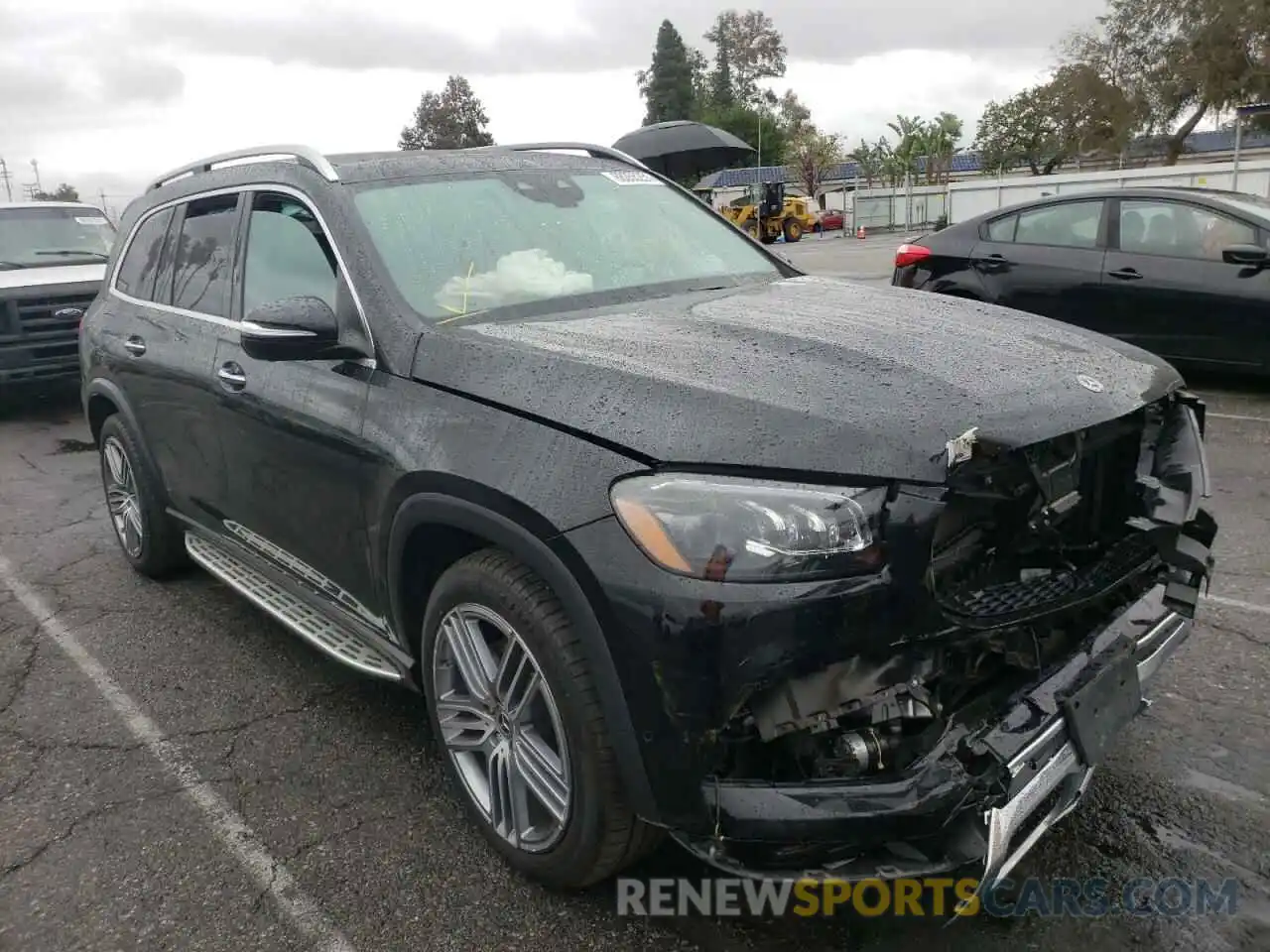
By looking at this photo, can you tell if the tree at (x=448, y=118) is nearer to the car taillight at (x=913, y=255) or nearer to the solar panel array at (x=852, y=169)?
the solar panel array at (x=852, y=169)

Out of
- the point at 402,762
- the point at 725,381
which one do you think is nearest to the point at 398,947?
the point at 402,762

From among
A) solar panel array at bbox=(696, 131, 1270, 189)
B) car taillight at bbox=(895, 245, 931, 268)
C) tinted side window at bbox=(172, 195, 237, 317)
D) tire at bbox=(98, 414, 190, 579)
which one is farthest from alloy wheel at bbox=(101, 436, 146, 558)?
solar panel array at bbox=(696, 131, 1270, 189)

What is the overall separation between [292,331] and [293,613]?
1.17 m

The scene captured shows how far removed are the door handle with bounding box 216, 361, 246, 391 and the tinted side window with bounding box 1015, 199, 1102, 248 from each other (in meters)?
6.49

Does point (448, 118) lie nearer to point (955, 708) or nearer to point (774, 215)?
point (774, 215)

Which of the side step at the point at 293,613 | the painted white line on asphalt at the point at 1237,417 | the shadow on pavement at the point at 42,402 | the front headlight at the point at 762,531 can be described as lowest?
the shadow on pavement at the point at 42,402

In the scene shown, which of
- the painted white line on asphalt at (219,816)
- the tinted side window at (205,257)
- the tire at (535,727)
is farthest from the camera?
the tinted side window at (205,257)

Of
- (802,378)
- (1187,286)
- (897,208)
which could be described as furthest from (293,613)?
(897,208)

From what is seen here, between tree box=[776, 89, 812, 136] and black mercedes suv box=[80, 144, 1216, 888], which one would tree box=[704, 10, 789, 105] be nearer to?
tree box=[776, 89, 812, 136]

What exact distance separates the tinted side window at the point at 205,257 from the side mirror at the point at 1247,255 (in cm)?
640

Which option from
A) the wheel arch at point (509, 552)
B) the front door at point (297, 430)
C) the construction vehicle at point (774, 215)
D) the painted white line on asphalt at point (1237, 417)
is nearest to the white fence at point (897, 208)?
the construction vehicle at point (774, 215)

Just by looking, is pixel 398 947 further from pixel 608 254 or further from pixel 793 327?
pixel 608 254

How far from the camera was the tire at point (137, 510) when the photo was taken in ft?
15.3

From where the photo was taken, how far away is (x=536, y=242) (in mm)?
3344
